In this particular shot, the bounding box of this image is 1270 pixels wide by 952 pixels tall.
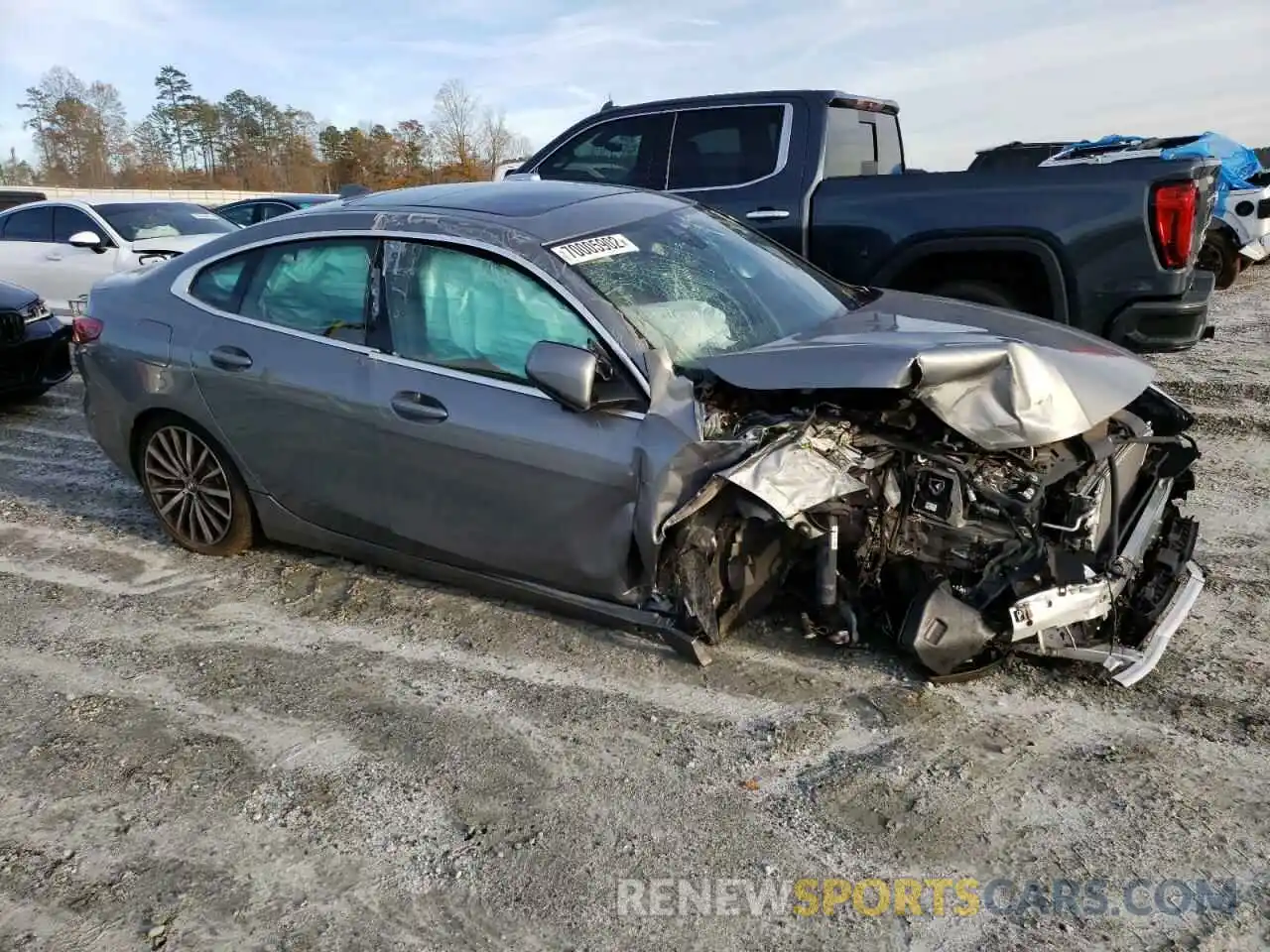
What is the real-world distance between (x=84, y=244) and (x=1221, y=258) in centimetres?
1360

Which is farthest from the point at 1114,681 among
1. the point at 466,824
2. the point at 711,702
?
the point at 466,824

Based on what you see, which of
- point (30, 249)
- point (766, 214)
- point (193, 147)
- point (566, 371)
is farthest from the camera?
point (193, 147)

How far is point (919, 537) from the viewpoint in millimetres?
3172

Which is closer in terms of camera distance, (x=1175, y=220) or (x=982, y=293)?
(x=1175, y=220)

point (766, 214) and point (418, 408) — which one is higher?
point (766, 214)

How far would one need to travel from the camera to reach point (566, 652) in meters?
3.57

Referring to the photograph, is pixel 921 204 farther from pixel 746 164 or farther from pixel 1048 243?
pixel 746 164

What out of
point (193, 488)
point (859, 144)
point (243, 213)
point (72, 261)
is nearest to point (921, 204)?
point (859, 144)

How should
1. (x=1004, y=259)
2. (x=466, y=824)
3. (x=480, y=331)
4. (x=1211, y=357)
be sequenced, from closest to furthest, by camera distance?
1. (x=466, y=824)
2. (x=480, y=331)
3. (x=1004, y=259)
4. (x=1211, y=357)

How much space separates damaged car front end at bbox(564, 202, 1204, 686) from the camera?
9.85ft

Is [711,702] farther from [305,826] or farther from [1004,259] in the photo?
[1004,259]

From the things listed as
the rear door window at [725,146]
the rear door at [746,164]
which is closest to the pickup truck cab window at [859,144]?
the rear door at [746,164]

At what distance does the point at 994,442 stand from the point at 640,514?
1.16m

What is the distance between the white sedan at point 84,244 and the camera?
987 centimetres
